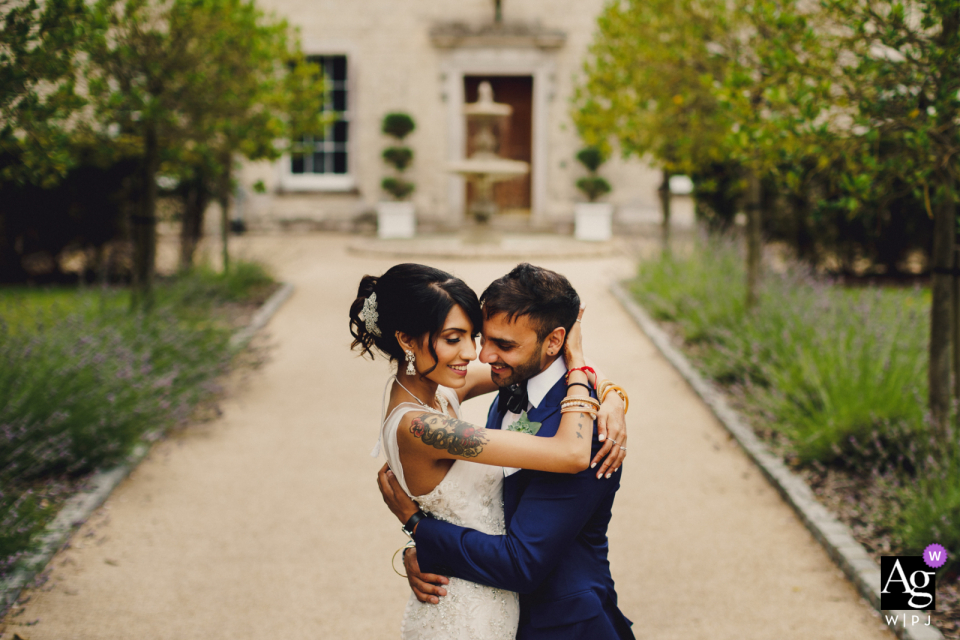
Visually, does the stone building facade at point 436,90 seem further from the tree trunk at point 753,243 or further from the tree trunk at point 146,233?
the tree trunk at point 146,233

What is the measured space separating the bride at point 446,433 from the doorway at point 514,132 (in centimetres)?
1664

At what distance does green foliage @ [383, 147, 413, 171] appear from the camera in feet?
57.6

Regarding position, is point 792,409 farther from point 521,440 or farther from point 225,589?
point 521,440

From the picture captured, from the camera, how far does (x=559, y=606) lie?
206cm

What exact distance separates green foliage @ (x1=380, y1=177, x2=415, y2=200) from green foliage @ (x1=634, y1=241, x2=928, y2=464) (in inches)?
379

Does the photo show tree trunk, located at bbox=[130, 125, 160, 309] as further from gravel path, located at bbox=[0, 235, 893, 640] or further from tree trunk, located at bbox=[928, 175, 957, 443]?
tree trunk, located at bbox=[928, 175, 957, 443]

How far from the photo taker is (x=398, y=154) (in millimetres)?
17594

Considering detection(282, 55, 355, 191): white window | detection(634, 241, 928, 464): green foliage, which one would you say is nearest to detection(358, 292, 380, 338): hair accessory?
detection(634, 241, 928, 464): green foliage

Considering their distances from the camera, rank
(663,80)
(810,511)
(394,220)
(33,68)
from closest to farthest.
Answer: (33,68)
(810,511)
(663,80)
(394,220)

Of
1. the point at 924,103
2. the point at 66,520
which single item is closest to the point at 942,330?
the point at 924,103

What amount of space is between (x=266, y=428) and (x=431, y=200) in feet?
42.4

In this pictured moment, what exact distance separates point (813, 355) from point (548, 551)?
4432 millimetres

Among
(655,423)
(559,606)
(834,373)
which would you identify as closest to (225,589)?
(559,606)

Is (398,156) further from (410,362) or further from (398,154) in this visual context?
(410,362)
